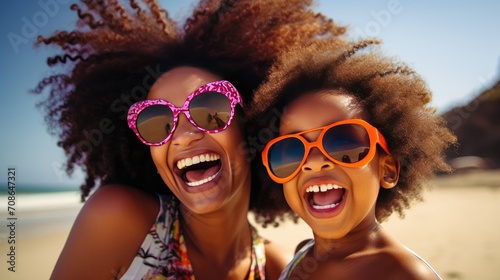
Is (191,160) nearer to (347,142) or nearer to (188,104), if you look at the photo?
(188,104)

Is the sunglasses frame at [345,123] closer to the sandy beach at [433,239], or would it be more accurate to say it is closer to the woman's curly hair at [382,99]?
the woman's curly hair at [382,99]

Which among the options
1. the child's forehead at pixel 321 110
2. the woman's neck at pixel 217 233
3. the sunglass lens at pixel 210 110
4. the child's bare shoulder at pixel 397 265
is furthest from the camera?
the woman's neck at pixel 217 233

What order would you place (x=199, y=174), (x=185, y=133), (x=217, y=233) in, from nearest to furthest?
1. (x=185, y=133)
2. (x=199, y=174)
3. (x=217, y=233)

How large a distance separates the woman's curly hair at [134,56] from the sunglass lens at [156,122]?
0.37m

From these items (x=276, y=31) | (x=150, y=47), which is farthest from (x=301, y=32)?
(x=150, y=47)

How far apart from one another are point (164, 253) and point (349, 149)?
1.40 metres

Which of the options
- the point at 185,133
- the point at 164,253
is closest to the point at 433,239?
the point at 164,253

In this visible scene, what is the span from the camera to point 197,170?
2898 millimetres

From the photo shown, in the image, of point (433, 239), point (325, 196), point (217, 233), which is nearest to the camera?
point (325, 196)

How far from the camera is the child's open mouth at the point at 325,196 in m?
2.31

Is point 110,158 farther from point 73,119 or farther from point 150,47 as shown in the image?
point 150,47

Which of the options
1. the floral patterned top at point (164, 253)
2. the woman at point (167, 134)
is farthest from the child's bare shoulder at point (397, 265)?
the floral patterned top at point (164, 253)

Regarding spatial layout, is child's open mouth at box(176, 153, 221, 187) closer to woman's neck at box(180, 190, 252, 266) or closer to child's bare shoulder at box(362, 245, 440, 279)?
woman's neck at box(180, 190, 252, 266)

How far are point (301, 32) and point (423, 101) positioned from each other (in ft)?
4.09
